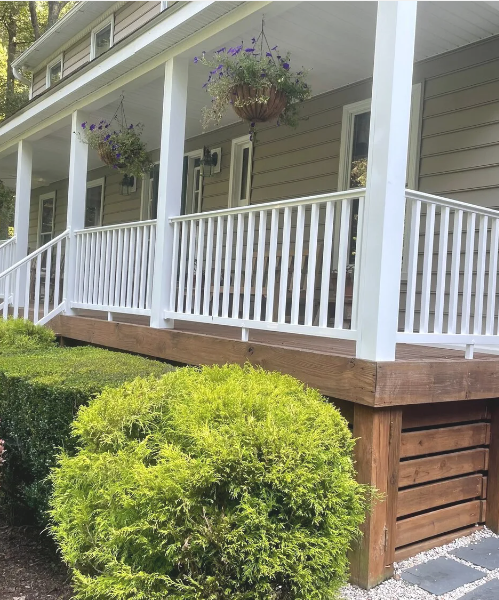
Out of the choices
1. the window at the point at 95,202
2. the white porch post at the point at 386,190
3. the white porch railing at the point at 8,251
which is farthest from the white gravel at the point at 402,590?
the window at the point at 95,202

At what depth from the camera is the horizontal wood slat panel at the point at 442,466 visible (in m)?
3.22

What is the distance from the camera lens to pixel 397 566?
3.14 m

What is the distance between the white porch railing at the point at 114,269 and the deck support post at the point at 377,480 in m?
2.48

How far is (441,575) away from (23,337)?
3893mm

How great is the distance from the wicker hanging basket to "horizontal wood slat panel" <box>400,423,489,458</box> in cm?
276

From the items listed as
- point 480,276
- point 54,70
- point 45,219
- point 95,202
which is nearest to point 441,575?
point 480,276

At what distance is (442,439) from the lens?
3441mm

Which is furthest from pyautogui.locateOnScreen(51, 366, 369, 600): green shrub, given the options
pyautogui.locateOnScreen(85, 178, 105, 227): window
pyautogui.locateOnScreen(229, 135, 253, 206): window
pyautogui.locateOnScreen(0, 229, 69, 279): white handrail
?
pyautogui.locateOnScreen(85, 178, 105, 227): window

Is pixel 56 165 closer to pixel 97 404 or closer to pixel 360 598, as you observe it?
pixel 97 404

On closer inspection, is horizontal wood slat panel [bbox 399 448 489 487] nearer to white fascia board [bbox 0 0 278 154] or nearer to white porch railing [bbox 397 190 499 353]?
white porch railing [bbox 397 190 499 353]

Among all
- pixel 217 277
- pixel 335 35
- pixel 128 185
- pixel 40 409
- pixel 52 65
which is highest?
pixel 52 65

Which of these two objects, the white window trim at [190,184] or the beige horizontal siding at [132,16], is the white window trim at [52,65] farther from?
the white window trim at [190,184]

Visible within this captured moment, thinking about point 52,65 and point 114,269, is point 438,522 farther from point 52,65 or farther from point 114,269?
point 52,65

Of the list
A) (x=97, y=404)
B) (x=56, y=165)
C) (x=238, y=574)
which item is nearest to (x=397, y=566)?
(x=238, y=574)
